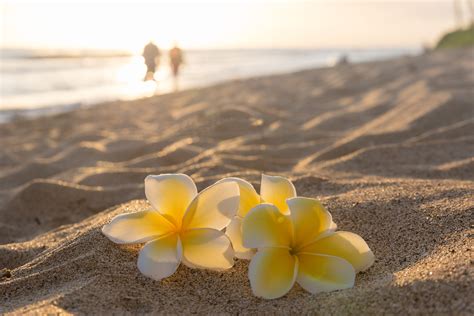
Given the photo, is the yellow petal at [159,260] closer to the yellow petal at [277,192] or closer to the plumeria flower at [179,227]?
the plumeria flower at [179,227]

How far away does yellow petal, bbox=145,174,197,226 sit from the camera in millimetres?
1393

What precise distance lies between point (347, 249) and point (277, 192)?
0.21m

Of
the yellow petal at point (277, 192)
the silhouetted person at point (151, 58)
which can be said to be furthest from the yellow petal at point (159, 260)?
the silhouetted person at point (151, 58)

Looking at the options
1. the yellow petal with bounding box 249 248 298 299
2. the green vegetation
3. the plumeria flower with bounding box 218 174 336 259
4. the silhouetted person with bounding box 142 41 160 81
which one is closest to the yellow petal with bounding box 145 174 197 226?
the plumeria flower with bounding box 218 174 336 259

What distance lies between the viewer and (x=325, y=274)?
1266 mm

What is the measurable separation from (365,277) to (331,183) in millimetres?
902

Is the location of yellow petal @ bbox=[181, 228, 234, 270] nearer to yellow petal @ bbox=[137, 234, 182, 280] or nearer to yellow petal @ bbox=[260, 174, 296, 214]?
yellow petal @ bbox=[137, 234, 182, 280]

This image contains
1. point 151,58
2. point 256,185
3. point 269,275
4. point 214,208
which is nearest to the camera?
point 269,275

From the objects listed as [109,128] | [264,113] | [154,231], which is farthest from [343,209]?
[109,128]

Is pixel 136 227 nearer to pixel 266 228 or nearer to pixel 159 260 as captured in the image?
pixel 159 260

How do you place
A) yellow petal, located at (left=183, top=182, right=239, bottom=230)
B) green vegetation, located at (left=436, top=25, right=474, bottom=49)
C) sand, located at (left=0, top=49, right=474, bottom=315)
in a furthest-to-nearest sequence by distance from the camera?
1. green vegetation, located at (left=436, top=25, right=474, bottom=49)
2. yellow petal, located at (left=183, top=182, right=239, bottom=230)
3. sand, located at (left=0, top=49, right=474, bottom=315)

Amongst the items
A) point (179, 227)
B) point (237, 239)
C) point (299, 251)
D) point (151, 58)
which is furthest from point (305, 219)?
point (151, 58)

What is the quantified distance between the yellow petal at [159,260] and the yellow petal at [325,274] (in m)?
0.27

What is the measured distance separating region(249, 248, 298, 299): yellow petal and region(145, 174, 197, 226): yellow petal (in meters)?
0.24
